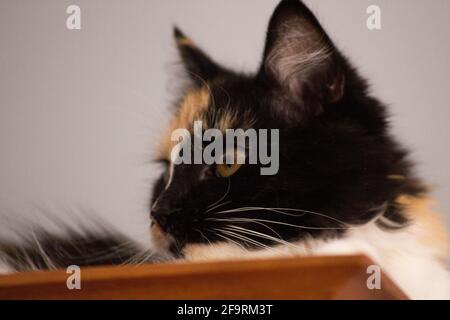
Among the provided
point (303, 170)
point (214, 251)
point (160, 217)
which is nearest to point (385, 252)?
point (303, 170)

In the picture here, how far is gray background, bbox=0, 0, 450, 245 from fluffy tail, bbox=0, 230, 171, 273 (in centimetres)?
4

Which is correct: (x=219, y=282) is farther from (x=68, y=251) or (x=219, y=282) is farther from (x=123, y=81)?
(x=123, y=81)

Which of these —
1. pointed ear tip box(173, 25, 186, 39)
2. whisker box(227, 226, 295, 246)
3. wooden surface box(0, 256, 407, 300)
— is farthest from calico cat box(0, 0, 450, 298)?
pointed ear tip box(173, 25, 186, 39)

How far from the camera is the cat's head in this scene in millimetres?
866

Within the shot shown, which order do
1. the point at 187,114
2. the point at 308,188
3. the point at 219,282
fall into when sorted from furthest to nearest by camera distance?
1. the point at 187,114
2. the point at 308,188
3. the point at 219,282

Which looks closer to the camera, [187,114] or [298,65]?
[298,65]

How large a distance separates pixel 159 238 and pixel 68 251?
9.9 inches

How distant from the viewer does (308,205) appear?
0.86m

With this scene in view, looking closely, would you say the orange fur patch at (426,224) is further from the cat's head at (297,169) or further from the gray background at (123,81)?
→ the gray background at (123,81)

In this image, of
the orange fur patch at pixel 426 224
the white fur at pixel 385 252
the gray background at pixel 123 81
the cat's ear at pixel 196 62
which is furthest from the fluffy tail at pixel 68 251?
the orange fur patch at pixel 426 224

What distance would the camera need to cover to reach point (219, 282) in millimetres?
753

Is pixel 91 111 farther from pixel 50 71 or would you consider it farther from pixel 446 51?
pixel 446 51

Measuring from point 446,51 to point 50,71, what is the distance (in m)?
0.98

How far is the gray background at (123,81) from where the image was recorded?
1.07 meters
